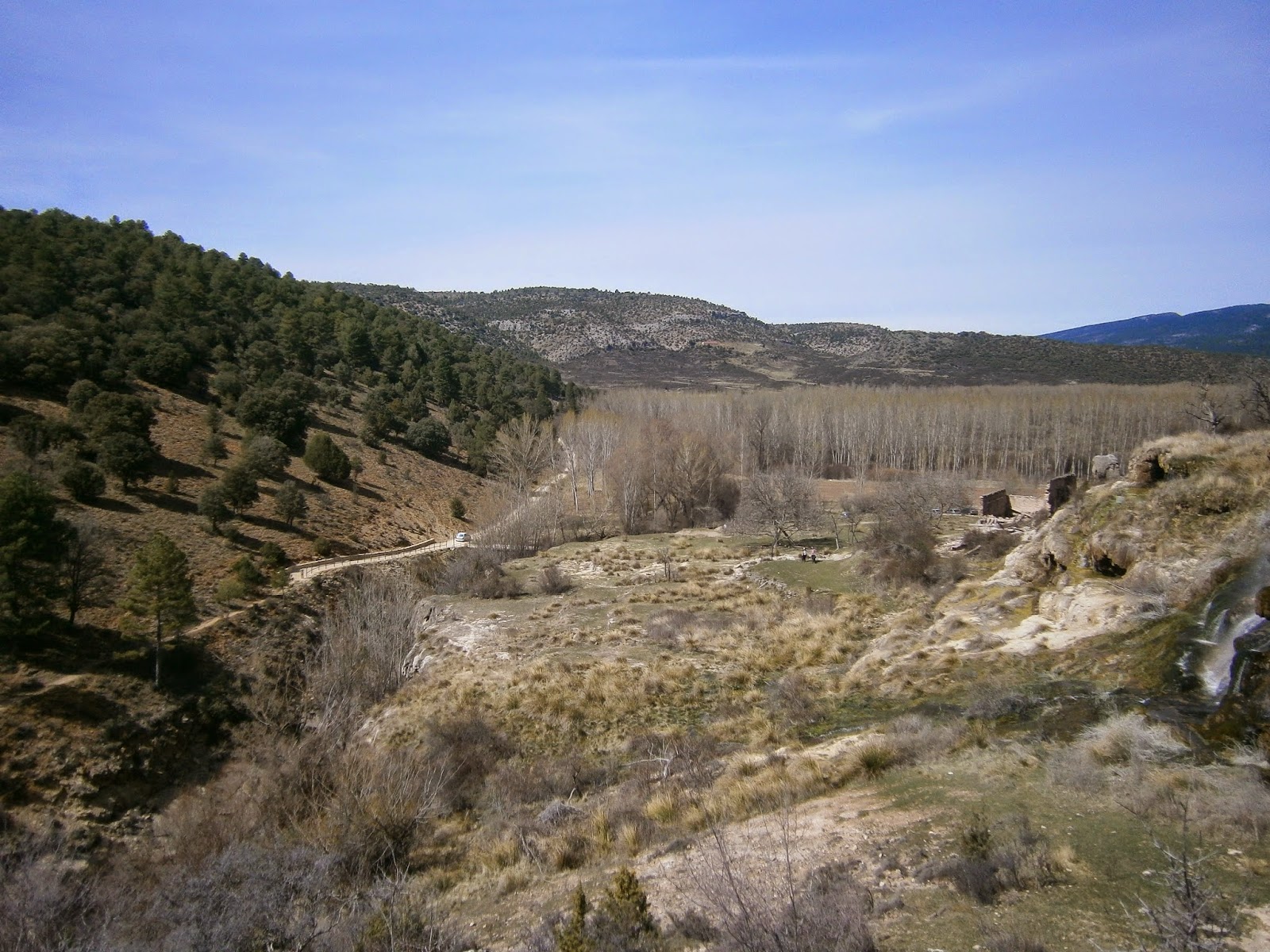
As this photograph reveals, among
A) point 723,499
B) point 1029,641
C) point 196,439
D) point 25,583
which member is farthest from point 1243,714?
point 196,439

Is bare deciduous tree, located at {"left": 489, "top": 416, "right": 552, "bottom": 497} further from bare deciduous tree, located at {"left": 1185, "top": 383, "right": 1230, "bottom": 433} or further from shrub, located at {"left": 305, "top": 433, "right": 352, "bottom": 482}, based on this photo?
bare deciduous tree, located at {"left": 1185, "top": 383, "right": 1230, "bottom": 433}

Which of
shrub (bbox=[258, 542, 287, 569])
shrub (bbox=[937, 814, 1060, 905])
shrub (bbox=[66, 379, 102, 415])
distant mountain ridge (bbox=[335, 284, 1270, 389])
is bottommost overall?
shrub (bbox=[258, 542, 287, 569])

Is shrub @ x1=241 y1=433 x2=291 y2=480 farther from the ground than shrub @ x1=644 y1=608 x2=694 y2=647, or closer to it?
farther from the ground

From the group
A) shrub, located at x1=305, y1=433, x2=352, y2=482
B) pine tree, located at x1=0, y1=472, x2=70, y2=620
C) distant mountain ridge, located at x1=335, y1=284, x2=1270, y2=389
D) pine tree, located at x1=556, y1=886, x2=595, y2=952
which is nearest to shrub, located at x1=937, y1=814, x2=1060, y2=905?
pine tree, located at x1=556, y1=886, x2=595, y2=952

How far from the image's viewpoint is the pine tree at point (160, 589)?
73.6ft

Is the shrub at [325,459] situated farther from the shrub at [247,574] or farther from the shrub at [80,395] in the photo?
the shrub at [247,574]

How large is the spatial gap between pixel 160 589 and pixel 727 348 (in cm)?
13158

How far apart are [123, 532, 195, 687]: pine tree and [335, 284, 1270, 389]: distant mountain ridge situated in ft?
305

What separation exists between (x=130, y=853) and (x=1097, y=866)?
17.4 meters

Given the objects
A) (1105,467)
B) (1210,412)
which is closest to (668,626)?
(1105,467)

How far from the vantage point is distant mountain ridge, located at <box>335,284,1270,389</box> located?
104812 millimetres

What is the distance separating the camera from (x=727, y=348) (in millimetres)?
146375

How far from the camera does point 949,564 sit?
83.4 ft

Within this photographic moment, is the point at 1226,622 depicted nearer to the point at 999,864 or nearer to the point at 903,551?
the point at 999,864
